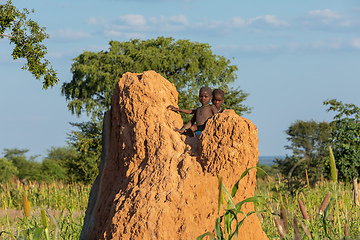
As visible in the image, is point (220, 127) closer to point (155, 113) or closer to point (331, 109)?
point (155, 113)

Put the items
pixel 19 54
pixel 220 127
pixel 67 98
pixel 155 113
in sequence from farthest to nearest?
pixel 67 98 → pixel 19 54 → pixel 155 113 → pixel 220 127

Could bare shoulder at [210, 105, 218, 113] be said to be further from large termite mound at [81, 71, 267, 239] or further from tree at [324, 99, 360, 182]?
tree at [324, 99, 360, 182]

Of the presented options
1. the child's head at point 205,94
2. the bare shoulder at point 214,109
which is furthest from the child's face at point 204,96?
the bare shoulder at point 214,109

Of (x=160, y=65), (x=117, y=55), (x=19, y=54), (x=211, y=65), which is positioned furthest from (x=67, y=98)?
(x=19, y=54)

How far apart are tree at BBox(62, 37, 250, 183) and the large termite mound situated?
20261mm

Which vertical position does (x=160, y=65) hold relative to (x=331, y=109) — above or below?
above

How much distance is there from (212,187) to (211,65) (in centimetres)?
2370

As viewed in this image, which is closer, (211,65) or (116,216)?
(116,216)

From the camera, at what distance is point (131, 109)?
502cm

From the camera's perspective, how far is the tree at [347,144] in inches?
605

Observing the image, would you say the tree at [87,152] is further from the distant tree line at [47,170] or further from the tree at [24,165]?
the tree at [24,165]

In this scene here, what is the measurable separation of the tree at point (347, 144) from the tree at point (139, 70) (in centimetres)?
1084

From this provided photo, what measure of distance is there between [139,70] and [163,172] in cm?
2107

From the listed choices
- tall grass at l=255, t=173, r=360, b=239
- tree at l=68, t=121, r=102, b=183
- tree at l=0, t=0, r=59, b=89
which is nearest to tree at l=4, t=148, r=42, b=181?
tree at l=68, t=121, r=102, b=183
